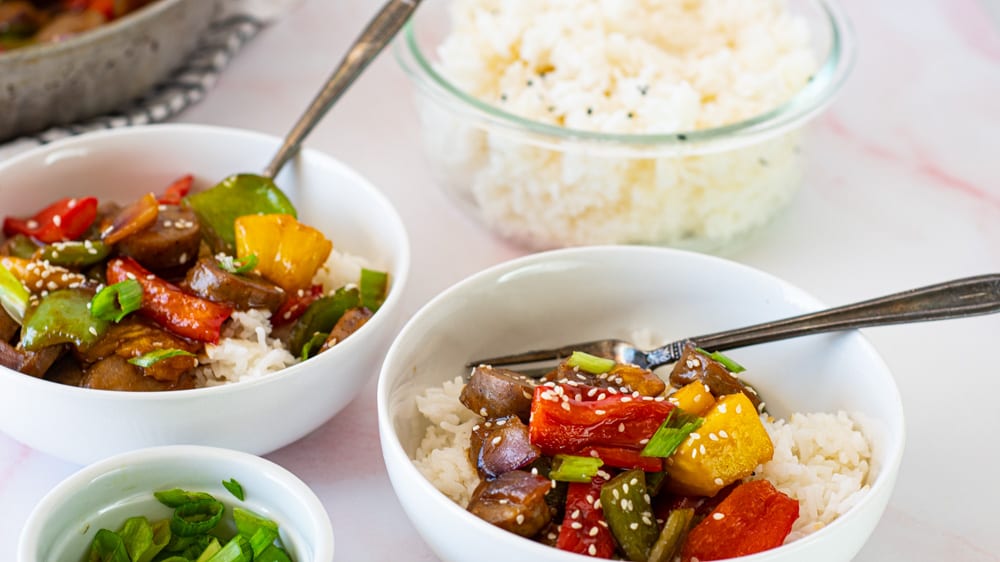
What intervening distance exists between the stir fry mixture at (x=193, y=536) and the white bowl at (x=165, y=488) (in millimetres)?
13

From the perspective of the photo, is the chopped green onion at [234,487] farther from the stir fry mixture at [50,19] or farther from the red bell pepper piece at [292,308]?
the stir fry mixture at [50,19]

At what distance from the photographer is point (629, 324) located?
1978 mm

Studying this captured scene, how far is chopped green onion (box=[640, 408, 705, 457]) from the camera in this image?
5.00 ft

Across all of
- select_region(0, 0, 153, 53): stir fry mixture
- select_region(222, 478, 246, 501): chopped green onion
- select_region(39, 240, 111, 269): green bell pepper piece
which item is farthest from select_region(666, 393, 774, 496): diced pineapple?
select_region(0, 0, 153, 53): stir fry mixture

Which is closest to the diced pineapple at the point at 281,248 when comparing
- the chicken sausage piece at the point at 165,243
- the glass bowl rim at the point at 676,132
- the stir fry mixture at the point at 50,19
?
the chicken sausage piece at the point at 165,243

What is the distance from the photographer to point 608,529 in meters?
1.47

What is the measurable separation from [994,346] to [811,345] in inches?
23.1

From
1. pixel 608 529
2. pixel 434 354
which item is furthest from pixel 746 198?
pixel 608 529

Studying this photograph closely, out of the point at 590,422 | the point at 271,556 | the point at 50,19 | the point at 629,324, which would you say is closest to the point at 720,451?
the point at 590,422

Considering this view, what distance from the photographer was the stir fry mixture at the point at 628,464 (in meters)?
1.46

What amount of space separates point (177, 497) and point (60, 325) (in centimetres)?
42

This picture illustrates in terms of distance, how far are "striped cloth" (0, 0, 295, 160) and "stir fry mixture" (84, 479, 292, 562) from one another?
49.5 inches

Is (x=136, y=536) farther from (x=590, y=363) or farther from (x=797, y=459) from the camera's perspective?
(x=797, y=459)

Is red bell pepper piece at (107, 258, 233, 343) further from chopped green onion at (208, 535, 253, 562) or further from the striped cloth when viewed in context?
the striped cloth
